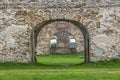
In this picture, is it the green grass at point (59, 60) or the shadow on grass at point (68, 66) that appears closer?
the shadow on grass at point (68, 66)

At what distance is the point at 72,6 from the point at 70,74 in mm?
5176

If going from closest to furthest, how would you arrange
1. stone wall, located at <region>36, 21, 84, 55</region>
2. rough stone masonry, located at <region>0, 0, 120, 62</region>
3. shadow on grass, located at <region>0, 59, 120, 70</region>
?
shadow on grass, located at <region>0, 59, 120, 70</region>
rough stone masonry, located at <region>0, 0, 120, 62</region>
stone wall, located at <region>36, 21, 84, 55</region>

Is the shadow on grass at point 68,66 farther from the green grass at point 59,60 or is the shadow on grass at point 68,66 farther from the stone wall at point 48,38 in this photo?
the stone wall at point 48,38

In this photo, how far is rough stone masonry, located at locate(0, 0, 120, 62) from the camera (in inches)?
728

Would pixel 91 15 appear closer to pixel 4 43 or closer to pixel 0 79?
pixel 4 43

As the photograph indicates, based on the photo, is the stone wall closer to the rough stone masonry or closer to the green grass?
the green grass

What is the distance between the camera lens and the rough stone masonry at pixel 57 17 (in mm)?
18500

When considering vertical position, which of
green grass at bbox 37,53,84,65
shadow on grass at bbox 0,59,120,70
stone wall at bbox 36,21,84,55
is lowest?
green grass at bbox 37,53,84,65

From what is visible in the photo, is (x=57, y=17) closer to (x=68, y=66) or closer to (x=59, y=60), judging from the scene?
(x=68, y=66)

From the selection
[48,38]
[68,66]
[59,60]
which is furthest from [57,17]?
[48,38]

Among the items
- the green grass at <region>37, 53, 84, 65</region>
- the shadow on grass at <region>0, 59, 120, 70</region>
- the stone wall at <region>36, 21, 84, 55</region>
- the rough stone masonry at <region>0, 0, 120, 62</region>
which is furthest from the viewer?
the stone wall at <region>36, 21, 84, 55</region>

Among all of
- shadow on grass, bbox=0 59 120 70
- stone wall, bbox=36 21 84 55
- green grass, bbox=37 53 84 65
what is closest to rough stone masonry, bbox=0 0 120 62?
shadow on grass, bbox=0 59 120 70

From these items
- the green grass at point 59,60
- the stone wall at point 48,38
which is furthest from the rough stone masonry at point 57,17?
the stone wall at point 48,38

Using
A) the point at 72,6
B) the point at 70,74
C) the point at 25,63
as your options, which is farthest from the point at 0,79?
the point at 72,6
